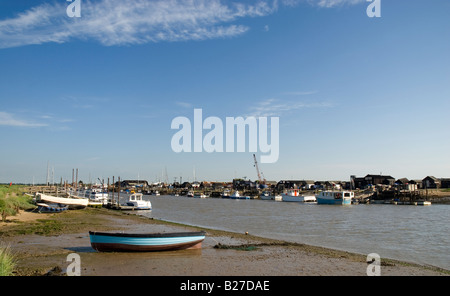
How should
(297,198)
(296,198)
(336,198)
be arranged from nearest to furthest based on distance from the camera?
1. (336,198)
2. (297,198)
3. (296,198)

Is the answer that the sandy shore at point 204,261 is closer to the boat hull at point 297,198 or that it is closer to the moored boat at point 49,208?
the moored boat at point 49,208

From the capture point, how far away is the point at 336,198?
300 ft

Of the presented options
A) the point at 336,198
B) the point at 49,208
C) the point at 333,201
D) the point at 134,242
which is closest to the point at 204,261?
the point at 134,242

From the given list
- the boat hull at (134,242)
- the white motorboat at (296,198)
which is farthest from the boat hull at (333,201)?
the boat hull at (134,242)

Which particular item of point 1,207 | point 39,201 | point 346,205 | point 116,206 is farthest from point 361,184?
point 1,207

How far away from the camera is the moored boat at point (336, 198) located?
89688mm

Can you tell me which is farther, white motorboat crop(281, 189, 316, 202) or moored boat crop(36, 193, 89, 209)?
white motorboat crop(281, 189, 316, 202)

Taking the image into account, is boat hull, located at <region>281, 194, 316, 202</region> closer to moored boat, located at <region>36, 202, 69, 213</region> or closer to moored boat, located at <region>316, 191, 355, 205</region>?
moored boat, located at <region>316, 191, 355, 205</region>

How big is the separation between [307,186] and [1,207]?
147 meters

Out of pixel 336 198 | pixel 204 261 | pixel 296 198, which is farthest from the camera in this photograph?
pixel 296 198

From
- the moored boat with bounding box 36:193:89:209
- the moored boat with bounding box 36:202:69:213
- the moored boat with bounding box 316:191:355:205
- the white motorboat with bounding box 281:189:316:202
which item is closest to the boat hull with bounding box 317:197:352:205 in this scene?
the moored boat with bounding box 316:191:355:205

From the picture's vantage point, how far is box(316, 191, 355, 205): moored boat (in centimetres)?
8969

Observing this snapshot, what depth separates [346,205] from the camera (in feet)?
290

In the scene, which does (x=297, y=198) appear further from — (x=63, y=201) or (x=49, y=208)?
(x=49, y=208)
